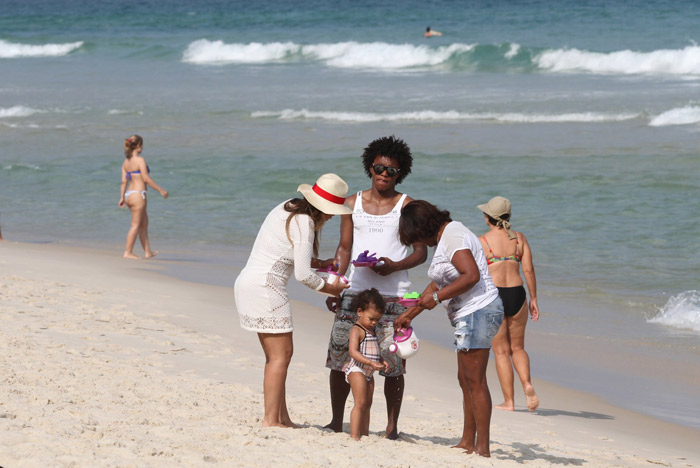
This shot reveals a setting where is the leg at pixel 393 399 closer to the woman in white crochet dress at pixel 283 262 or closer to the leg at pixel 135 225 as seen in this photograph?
the woman in white crochet dress at pixel 283 262

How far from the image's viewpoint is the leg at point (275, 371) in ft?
16.8

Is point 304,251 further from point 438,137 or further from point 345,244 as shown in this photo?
point 438,137

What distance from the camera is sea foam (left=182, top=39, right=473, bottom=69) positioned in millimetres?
36931

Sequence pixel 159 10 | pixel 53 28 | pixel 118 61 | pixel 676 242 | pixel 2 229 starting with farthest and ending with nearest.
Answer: pixel 159 10 < pixel 53 28 < pixel 118 61 < pixel 2 229 < pixel 676 242

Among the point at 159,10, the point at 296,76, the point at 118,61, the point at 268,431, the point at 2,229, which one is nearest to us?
the point at 268,431

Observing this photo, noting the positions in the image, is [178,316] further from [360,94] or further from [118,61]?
[118,61]

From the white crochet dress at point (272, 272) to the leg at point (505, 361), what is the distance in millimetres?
2122

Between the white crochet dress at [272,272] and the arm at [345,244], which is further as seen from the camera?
the arm at [345,244]

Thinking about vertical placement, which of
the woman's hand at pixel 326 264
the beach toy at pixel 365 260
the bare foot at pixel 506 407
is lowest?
the bare foot at pixel 506 407

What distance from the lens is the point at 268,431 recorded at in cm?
512

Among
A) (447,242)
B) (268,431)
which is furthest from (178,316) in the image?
(447,242)

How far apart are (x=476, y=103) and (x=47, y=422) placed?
21404 mm

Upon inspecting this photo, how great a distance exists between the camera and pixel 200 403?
5.71m

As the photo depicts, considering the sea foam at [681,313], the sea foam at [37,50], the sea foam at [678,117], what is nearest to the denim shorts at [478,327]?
the sea foam at [681,313]
